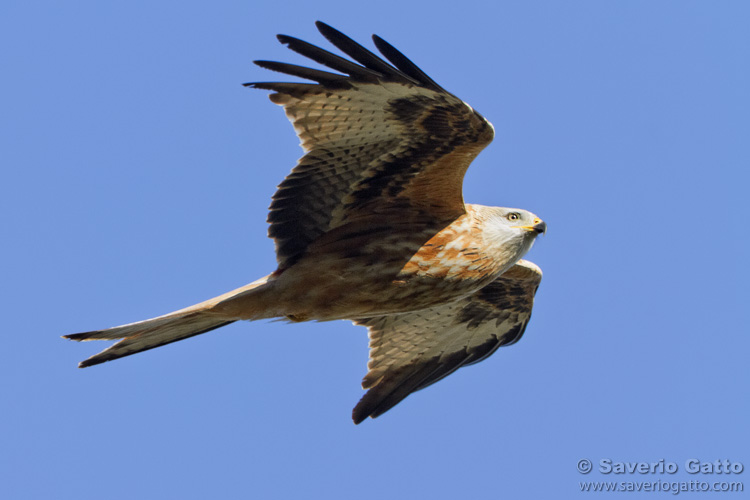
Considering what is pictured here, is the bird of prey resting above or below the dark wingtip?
above

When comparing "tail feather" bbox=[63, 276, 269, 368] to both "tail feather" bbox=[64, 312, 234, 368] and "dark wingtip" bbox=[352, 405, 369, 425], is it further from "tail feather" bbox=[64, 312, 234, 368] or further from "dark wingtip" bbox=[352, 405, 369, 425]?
"dark wingtip" bbox=[352, 405, 369, 425]

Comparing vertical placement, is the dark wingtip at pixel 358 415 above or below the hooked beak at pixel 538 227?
below

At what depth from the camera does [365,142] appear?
8062 millimetres

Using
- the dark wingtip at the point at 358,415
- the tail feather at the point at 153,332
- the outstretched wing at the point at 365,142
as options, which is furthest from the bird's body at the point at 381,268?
the dark wingtip at the point at 358,415

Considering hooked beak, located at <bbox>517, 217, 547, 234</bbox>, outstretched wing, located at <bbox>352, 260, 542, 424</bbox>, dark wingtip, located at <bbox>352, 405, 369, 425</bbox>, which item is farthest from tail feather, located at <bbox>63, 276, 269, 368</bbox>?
hooked beak, located at <bbox>517, 217, 547, 234</bbox>

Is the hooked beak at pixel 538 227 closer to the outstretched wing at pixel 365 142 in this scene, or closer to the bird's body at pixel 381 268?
the bird's body at pixel 381 268

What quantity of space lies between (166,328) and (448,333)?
10.2 feet

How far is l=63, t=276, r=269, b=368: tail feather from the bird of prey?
0.4 inches

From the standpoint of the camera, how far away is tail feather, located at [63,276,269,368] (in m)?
7.97

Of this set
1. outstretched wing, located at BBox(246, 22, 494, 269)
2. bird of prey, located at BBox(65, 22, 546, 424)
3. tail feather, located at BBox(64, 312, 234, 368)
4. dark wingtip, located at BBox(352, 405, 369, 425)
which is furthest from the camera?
dark wingtip, located at BBox(352, 405, 369, 425)

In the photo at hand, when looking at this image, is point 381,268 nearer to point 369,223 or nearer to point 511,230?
point 369,223

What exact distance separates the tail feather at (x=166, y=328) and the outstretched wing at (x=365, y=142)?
669 millimetres

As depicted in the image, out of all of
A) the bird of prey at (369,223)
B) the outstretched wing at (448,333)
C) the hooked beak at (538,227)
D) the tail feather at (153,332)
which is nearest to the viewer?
the bird of prey at (369,223)

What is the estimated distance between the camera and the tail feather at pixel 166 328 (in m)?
7.97
